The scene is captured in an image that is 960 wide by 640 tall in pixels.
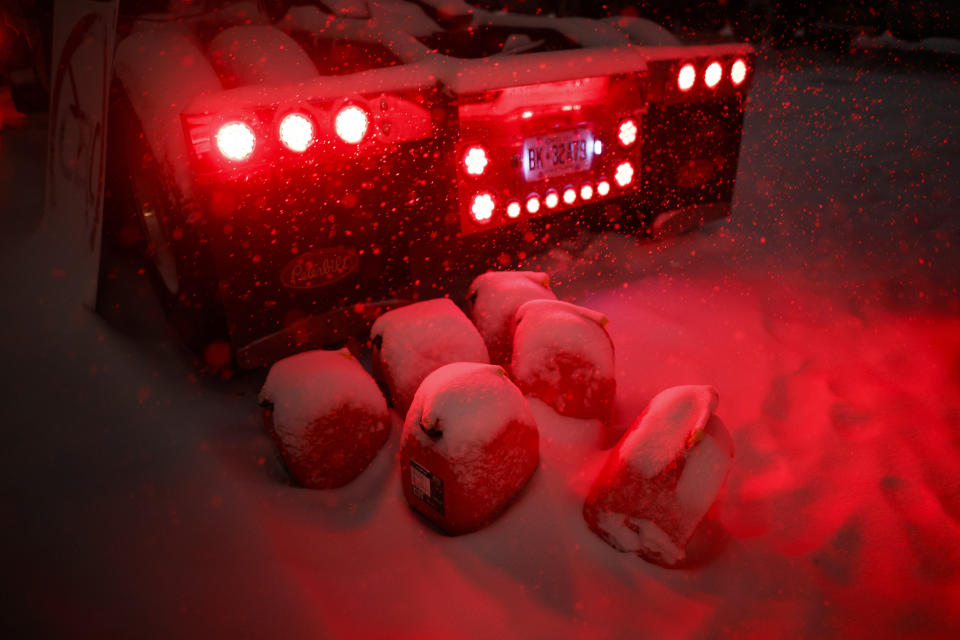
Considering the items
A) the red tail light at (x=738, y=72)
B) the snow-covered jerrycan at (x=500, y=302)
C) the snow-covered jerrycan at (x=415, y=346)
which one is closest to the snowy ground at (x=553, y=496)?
the snow-covered jerrycan at (x=415, y=346)

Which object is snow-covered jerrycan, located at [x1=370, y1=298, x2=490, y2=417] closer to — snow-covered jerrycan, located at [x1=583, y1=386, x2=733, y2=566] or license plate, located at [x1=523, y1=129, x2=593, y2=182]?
snow-covered jerrycan, located at [x1=583, y1=386, x2=733, y2=566]

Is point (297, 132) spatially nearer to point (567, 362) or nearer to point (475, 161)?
point (475, 161)

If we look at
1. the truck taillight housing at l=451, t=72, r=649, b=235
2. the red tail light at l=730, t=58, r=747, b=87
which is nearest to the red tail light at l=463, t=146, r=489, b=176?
the truck taillight housing at l=451, t=72, r=649, b=235

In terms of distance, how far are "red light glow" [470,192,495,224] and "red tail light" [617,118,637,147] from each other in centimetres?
72

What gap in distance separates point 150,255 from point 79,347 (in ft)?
2.26

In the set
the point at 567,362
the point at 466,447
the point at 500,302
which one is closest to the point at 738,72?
the point at 500,302

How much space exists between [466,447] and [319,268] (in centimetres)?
98

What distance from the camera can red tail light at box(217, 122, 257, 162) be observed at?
1.90 m

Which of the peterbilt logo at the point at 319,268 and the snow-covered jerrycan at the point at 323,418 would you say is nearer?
the snow-covered jerrycan at the point at 323,418

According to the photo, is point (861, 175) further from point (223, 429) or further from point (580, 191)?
point (223, 429)

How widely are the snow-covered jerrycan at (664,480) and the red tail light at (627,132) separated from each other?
1.53m

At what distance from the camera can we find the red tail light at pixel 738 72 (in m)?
3.04

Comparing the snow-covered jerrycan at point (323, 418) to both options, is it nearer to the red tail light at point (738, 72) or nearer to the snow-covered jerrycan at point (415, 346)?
the snow-covered jerrycan at point (415, 346)

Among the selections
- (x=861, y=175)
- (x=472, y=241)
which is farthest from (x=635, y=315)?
(x=861, y=175)
